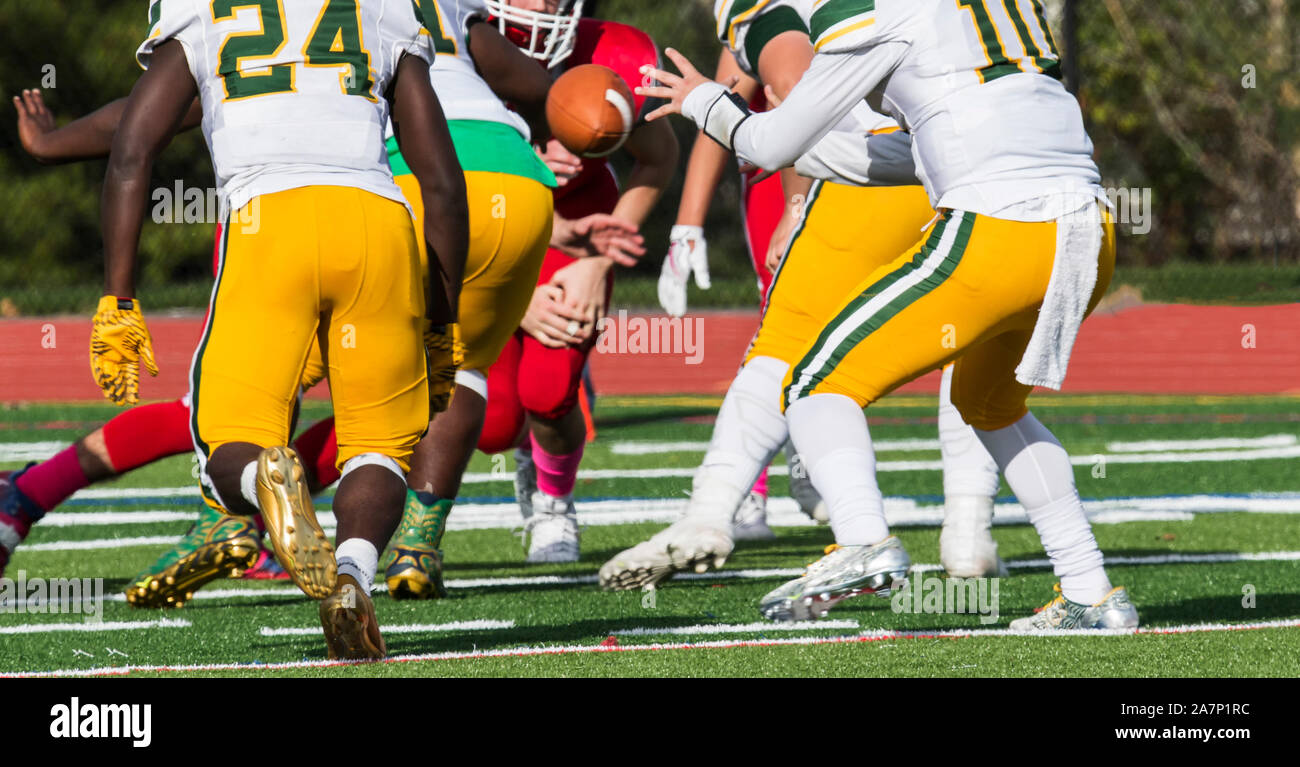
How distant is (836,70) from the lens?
3936 millimetres

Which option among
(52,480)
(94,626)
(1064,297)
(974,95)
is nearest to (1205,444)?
(1064,297)

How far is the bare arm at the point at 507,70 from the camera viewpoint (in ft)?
15.7

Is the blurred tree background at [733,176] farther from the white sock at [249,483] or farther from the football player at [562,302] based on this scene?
the white sock at [249,483]

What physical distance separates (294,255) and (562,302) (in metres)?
2.11

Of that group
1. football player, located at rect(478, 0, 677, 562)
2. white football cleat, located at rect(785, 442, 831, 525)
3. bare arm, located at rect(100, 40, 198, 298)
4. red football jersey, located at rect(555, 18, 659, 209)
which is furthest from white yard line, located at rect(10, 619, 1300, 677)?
white football cleat, located at rect(785, 442, 831, 525)

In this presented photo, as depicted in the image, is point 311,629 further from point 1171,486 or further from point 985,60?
point 1171,486

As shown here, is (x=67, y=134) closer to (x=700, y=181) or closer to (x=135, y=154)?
(x=135, y=154)

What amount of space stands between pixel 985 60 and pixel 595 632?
1.62 metres

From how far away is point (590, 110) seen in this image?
4691mm

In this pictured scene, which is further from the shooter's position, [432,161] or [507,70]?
[507,70]

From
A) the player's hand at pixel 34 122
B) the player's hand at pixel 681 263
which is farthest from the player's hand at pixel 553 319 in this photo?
the player's hand at pixel 34 122
